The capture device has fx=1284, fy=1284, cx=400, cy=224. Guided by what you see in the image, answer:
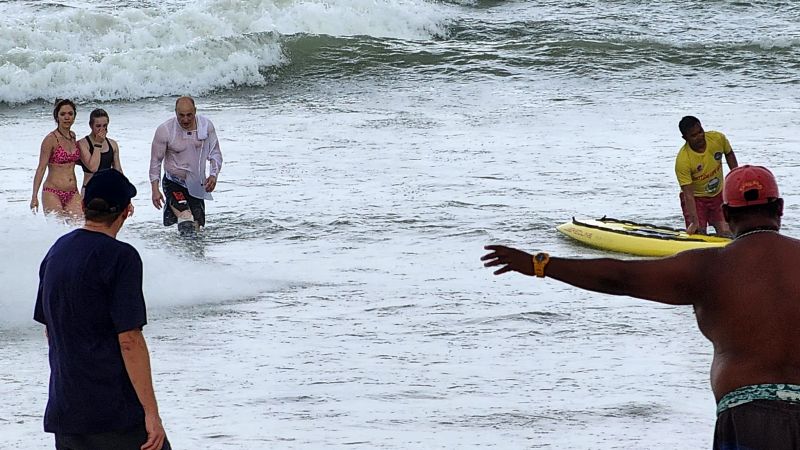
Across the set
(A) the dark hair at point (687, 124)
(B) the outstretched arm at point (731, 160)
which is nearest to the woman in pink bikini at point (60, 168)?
(A) the dark hair at point (687, 124)

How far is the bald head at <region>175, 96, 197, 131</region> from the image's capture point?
40.2 ft

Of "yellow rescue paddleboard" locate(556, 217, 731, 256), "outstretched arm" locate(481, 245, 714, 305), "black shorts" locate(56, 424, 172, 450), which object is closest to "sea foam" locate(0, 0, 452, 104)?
"yellow rescue paddleboard" locate(556, 217, 731, 256)

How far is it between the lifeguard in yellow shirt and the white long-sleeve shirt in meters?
4.40

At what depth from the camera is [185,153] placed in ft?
40.7

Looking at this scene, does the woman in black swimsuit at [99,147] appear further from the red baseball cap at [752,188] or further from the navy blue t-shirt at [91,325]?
the red baseball cap at [752,188]

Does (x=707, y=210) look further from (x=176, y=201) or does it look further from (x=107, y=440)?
(x=107, y=440)

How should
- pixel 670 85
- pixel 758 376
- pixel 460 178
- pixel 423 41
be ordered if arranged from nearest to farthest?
pixel 758 376, pixel 460 178, pixel 670 85, pixel 423 41

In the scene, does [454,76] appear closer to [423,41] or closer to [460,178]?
[423,41]

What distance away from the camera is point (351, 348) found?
28.4ft

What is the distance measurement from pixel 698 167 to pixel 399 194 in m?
5.14

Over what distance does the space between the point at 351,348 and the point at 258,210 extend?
634 centimetres

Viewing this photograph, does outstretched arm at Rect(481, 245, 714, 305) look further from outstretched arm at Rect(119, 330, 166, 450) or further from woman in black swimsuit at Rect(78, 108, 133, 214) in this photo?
woman in black swimsuit at Rect(78, 108, 133, 214)

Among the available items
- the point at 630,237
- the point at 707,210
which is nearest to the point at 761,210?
the point at 707,210

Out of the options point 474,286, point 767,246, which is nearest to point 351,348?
point 474,286
